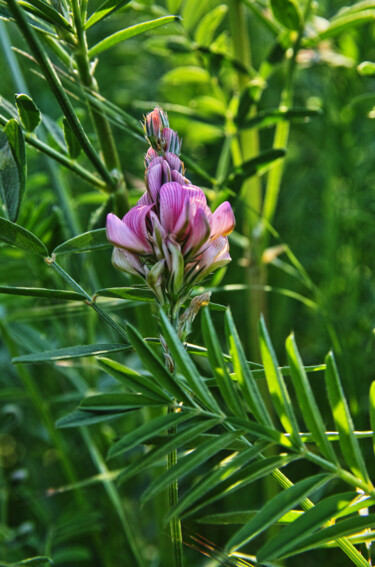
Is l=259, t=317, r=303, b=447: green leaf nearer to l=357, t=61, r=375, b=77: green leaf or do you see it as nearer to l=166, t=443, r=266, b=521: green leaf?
l=166, t=443, r=266, b=521: green leaf

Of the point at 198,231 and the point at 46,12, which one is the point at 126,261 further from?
the point at 46,12

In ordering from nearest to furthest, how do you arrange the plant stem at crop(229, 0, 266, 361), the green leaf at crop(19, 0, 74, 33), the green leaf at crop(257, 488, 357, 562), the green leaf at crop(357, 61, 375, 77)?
the green leaf at crop(257, 488, 357, 562), the green leaf at crop(19, 0, 74, 33), the green leaf at crop(357, 61, 375, 77), the plant stem at crop(229, 0, 266, 361)

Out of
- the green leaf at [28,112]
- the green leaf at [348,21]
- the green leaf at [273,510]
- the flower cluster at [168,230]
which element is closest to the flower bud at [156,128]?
the flower cluster at [168,230]

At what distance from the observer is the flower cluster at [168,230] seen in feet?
1.15

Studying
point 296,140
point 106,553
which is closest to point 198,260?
point 106,553

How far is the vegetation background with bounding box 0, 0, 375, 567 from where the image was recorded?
2.08ft

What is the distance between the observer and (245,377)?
14.0 inches

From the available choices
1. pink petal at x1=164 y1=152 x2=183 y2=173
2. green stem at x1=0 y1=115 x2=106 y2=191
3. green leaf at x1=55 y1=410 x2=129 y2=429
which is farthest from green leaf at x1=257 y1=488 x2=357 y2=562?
green stem at x1=0 y1=115 x2=106 y2=191

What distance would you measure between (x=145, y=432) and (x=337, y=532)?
0.11m

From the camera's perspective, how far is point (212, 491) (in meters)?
0.33

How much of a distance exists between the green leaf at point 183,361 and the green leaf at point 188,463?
0.06 ft

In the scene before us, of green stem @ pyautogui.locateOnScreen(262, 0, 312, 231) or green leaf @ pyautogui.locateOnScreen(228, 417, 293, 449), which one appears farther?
green stem @ pyautogui.locateOnScreen(262, 0, 312, 231)

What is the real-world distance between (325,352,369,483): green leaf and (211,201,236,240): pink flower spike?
100mm

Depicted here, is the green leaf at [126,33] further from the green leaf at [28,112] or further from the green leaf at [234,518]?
the green leaf at [234,518]
